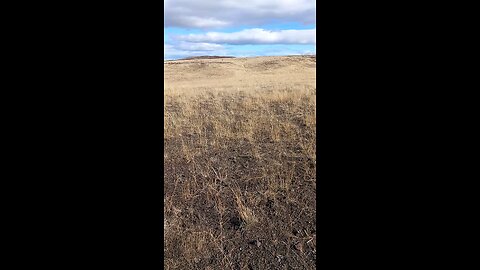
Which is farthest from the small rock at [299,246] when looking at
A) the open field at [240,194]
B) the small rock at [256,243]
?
the small rock at [256,243]

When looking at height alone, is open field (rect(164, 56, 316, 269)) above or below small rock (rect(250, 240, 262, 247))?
above

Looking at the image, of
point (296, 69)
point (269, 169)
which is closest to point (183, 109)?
point (269, 169)

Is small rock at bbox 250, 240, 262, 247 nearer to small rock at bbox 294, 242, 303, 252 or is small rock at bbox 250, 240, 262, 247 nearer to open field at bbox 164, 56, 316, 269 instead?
open field at bbox 164, 56, 316, 269

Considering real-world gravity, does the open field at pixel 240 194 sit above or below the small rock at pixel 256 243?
above

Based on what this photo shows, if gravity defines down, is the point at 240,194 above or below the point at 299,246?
above

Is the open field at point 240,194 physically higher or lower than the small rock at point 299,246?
higher

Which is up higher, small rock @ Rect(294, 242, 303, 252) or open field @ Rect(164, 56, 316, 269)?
open field @ Rect(164, 56, 316, 269)

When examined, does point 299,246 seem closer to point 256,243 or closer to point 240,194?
point 256,243

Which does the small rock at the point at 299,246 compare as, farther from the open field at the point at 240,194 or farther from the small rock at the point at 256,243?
the small rock at the point at 256,243

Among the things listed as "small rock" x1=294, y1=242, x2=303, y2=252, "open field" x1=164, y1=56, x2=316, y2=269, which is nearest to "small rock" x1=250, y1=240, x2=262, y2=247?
"open field" x1=164, y1=56, x2=316, y2=269

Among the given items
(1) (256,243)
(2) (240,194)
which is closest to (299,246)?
(1) (256,243)
